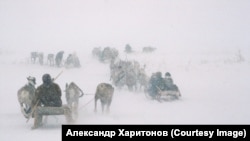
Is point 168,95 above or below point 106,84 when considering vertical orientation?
below

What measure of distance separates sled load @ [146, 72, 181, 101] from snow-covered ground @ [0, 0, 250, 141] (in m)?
0.33

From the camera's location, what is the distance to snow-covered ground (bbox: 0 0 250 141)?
38.9 ft

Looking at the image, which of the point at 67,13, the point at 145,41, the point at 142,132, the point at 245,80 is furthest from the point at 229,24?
the point at 142,132

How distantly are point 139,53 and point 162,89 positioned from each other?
43.5ft

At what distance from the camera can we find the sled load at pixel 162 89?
14152 millimetres

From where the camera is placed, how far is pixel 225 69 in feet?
66.1

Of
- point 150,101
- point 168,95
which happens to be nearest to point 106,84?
point 150,101

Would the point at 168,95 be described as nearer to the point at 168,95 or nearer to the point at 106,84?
the point at 168,95

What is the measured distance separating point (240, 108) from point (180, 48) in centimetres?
1942

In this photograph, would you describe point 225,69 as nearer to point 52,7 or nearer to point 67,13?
point 67,13

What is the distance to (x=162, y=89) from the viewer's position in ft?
47.3
